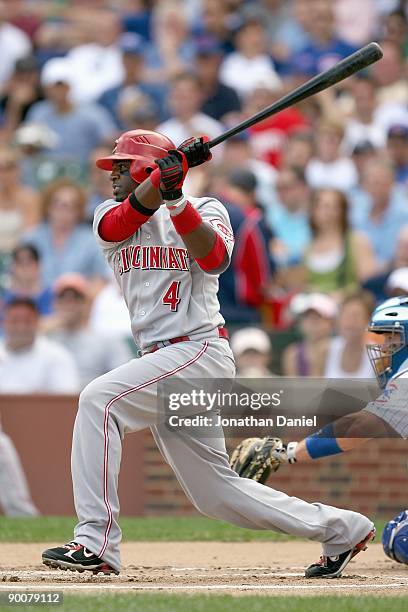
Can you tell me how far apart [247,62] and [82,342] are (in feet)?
17.8

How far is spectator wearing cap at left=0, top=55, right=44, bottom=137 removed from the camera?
1444cm

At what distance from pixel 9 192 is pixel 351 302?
409cm

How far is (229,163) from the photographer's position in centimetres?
1219

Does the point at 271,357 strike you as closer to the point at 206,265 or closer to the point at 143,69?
the point at 206,265

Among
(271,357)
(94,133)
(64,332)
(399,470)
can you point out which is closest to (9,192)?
(94,133)

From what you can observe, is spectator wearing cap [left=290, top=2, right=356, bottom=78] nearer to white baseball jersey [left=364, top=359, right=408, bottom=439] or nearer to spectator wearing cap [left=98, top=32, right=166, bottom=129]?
spectator wearing cap [left=98, top=32, right=166, bottom=129]

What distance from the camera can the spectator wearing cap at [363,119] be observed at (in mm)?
12969

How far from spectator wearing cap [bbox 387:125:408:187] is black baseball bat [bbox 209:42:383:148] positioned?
21.0 feet

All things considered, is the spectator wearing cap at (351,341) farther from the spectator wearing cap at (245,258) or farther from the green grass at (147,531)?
the green grass at (147,531)

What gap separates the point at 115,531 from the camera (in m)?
5.34

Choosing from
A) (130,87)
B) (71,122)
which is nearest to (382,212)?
(71,122)

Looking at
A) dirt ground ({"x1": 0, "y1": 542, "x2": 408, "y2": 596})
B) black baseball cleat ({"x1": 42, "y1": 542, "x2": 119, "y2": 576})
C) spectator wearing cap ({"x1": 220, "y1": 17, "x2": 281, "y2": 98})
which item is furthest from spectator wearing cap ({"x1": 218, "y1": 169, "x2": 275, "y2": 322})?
black baseball cleat ({"x1": 42, "y1": 542, "x2": 119, "y2": 576})

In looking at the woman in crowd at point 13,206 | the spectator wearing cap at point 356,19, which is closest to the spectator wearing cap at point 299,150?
the spectator wearing cap at point 356,19

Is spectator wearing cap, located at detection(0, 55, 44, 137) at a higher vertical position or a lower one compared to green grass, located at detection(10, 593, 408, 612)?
higher
